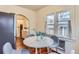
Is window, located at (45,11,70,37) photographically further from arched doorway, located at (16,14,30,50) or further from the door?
the door

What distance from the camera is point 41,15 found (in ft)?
6.38

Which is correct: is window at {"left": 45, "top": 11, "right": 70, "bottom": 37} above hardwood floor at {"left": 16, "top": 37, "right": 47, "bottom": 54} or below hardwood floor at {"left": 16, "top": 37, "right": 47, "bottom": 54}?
above

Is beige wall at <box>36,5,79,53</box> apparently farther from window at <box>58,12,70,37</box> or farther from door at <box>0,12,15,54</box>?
door at <box>0,12,15,54</box>

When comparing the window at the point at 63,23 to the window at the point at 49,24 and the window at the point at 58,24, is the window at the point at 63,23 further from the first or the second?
the window at the point at 49,24

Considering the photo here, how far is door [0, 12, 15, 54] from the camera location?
1.88 meters

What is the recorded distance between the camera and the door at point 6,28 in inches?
74.0

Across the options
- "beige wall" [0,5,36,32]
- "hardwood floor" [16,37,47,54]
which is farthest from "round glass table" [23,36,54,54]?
"beige wall" [0,5,36,32]

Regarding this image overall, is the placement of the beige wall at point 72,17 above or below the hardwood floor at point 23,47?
above

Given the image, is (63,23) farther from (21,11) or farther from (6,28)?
(6,28)

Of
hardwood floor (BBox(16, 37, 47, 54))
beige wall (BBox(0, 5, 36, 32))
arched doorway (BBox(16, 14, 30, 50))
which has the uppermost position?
beige wall (BBox(0, 5, 36, 32))

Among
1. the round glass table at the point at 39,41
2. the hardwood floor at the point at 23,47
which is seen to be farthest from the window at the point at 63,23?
the hardwood floor at the point at 23,47
